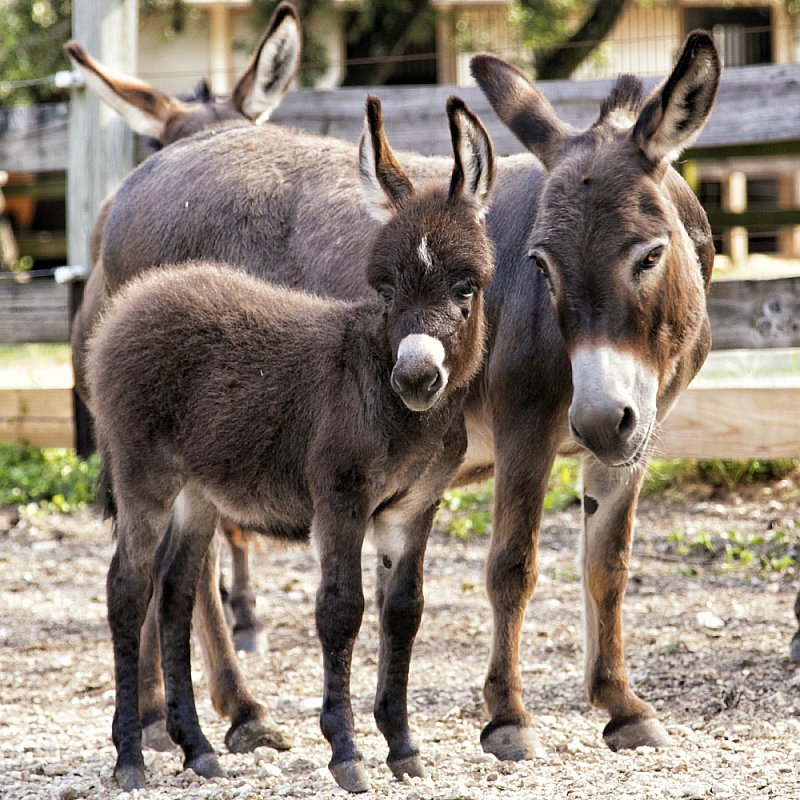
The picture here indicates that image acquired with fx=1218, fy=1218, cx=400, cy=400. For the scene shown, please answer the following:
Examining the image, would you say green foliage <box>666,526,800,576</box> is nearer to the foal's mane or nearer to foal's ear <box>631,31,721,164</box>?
the foal's mane

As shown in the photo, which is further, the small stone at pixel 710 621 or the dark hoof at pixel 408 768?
the small stone at pixel 710 621

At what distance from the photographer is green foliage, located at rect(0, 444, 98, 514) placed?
843cm

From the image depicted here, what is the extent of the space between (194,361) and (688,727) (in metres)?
2.22

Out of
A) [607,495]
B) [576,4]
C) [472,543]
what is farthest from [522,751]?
[576,4]

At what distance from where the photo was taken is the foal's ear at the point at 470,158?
3621mm

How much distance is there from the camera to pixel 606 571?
4.53m

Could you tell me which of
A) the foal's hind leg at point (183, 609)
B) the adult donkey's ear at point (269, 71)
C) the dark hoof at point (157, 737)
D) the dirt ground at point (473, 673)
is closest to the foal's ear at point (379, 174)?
the foal's hind leg at point (183, 609)

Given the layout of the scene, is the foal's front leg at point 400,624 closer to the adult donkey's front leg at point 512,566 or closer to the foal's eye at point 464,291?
the adult donkey's front leg at point 512,566

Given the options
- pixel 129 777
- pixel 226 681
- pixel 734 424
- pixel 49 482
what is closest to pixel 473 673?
pixel 226 681

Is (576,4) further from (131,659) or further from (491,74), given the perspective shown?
(131,659)

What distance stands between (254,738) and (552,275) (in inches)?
76.9

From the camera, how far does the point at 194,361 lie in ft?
13.1

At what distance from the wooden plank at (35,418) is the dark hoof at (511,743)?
5784mm

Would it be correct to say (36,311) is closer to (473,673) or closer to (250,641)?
(250,641)
